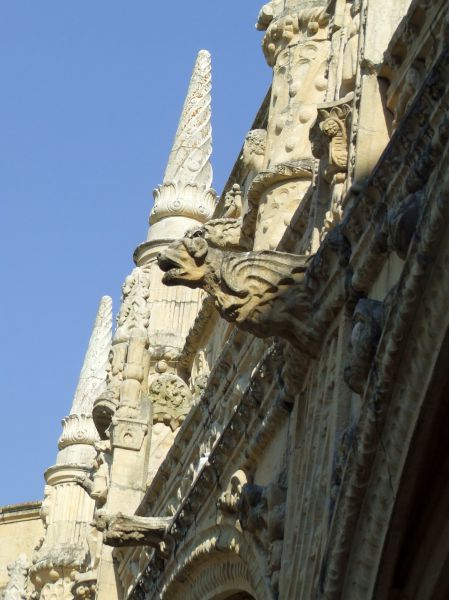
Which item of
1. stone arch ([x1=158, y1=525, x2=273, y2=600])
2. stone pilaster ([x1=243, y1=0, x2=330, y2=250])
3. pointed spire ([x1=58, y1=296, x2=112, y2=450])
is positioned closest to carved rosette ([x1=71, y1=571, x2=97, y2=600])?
stone arch ([x1=158, y1=525, x2=273, y2=600])

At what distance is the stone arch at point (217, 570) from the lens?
11398 millimetres

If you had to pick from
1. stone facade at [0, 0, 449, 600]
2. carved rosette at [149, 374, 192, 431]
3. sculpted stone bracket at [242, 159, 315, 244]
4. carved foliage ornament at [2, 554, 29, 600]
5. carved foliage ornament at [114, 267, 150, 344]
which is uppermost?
carved foliage ornament at [2, 554, 29, 600]

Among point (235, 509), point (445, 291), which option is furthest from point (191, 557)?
point (445, 291)

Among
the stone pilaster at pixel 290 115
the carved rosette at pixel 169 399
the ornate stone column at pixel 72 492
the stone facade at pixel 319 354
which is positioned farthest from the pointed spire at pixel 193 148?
the stone pilaster at pixel 290 115

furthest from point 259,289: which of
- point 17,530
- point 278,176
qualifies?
point 17,530

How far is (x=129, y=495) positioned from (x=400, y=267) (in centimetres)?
965

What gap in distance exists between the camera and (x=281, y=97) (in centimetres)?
1477

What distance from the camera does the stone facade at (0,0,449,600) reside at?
27.5ft

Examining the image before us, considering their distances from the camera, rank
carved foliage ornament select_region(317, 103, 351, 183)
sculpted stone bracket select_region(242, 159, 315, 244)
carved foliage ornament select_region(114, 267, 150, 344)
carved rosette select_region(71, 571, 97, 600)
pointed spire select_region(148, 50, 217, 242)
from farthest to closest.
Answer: pointed spire select_region(148, 50, 217, 242)
carved rosette select_region(71, 571, 97, 600)
carved foliage ornament select_region(114, 267, 150, 344)
sculpted stone bracket select_region(242, 159, 315, 244)
carved foliage ornament select_region(317, 103, 351, 183)

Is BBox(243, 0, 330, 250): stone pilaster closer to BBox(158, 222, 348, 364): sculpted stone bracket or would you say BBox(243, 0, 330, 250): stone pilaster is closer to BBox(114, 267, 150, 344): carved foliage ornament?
BBox(158, 222, 348, 364): sculpted stone bracket

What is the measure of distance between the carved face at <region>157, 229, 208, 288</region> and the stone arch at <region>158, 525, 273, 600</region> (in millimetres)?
1859

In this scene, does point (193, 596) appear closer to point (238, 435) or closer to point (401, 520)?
point (238, 435)

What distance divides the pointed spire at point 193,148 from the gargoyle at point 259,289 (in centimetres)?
1296

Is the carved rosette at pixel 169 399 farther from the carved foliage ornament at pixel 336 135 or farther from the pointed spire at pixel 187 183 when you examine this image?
the carved foliage ornament at pixel 336 135
